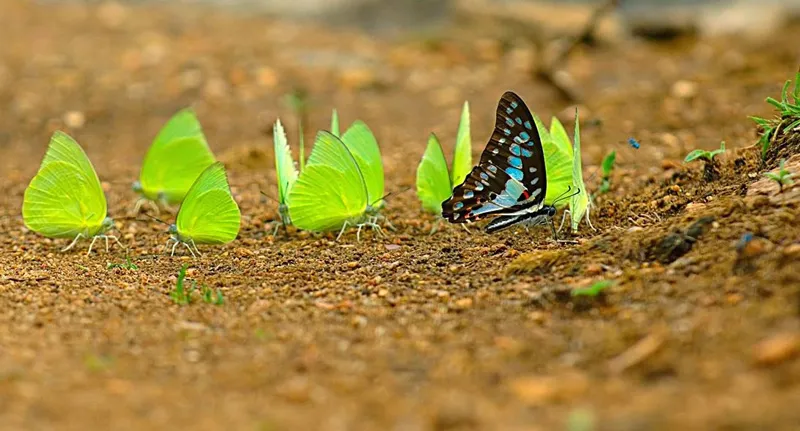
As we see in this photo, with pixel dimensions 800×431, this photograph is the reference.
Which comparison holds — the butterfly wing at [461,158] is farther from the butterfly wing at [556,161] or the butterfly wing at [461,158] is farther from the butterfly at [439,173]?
the butterfly wing at [556,161]

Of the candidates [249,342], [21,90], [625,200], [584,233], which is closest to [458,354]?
[249,342]

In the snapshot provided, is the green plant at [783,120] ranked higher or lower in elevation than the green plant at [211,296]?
higher

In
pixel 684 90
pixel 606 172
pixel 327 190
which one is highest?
pixel 684 90

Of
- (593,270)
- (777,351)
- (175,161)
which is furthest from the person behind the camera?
(175,161)

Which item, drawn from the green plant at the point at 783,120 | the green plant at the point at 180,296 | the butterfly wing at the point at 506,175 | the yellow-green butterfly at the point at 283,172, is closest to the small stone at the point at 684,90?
the green plant at the point at 783,120

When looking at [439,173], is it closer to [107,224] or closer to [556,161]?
[556,161]

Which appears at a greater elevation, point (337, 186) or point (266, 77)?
point (266, 77)

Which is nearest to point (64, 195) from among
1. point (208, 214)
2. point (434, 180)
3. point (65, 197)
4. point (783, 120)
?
point (65, 197)
